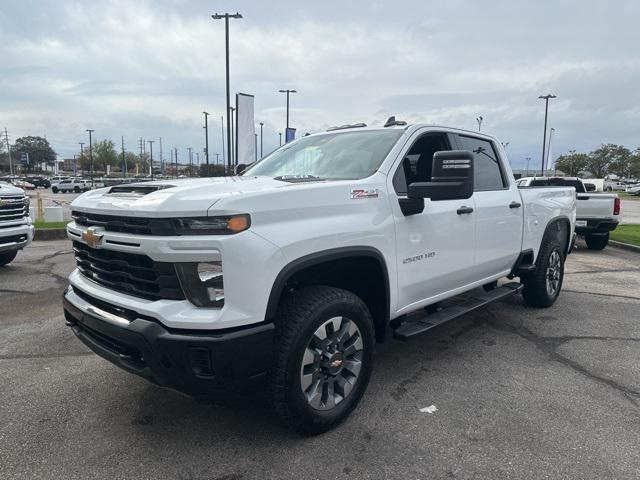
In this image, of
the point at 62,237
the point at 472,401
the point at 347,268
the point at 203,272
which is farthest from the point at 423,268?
the point at 62,237

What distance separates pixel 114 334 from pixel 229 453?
0.94 meters

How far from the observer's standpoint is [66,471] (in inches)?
101

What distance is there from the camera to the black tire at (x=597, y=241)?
11016 millimetres


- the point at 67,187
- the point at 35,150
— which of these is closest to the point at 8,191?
the point at 67,187

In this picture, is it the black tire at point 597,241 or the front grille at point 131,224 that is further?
the black tire at point 597,241

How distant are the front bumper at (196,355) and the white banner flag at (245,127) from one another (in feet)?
50.7

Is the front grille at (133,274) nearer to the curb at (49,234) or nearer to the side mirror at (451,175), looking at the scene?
the side mirror at (451,175)

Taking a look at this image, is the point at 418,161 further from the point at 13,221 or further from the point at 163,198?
the point at 13,221

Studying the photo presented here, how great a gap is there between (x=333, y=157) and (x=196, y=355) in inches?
76.7

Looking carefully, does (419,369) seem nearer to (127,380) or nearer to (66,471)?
(127,380)

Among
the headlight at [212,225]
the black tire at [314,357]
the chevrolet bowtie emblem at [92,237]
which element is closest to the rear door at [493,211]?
the black tire at [314,357]

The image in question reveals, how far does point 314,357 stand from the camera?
2.79 m

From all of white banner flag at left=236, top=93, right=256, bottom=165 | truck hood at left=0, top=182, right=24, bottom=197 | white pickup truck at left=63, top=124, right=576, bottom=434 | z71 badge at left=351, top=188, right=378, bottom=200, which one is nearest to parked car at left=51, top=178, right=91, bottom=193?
white banner flag at left=236, top=93, right=256, bottom=165

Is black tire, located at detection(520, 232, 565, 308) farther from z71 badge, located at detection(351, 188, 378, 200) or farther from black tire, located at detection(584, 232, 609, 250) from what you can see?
black tire, located at detection(584, 232, 609, 250)
